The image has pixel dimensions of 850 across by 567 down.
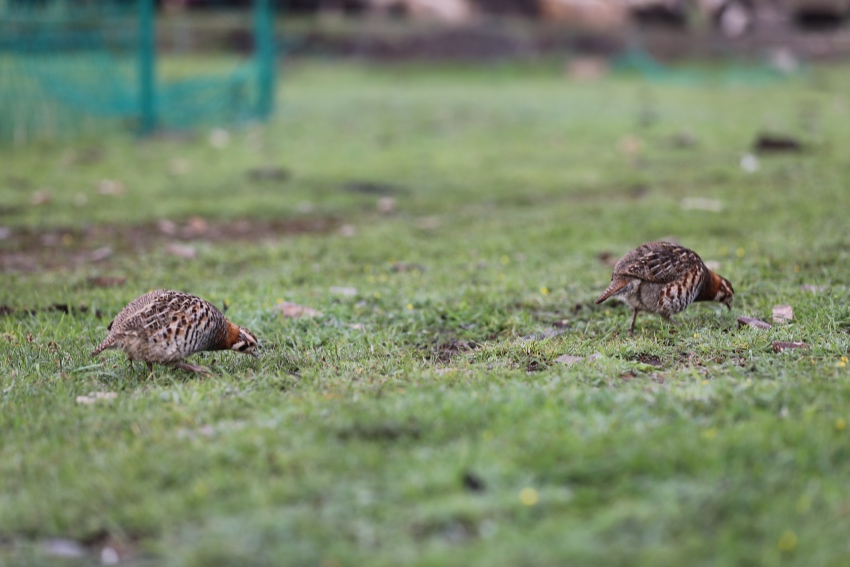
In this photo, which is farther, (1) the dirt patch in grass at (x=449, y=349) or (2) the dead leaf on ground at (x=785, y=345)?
(1) the dirt patch in grass at (x=449, y=349)

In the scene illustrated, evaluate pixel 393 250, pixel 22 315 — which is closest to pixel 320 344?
pixel 22 315

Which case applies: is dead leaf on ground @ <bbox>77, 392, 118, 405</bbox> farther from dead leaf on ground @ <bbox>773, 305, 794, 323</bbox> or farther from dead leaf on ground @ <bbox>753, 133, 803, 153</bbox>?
dead leaf on ground @ <bbox>753, 133, 803, 153</bbox>

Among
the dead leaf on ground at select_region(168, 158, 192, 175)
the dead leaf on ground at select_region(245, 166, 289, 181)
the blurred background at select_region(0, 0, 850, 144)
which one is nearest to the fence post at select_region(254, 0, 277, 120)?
the blurred background at select_region(0, 0, 850, 144)

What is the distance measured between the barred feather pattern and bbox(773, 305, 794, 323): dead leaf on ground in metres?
3.03

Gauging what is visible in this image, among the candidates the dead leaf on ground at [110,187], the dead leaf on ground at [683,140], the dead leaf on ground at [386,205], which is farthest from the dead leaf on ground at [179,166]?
the dead leaf on ground at [683,140]

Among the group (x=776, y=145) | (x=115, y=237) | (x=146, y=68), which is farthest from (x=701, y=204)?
(x=146, y=68)

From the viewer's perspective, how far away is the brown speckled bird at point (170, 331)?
468 cm

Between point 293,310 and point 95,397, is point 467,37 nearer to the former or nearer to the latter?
point 293,310

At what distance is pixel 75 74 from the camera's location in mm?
12859

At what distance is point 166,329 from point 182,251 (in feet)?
9.51

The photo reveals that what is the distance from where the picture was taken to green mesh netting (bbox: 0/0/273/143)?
12219 mm

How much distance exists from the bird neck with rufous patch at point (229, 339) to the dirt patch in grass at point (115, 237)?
2724 millimetres

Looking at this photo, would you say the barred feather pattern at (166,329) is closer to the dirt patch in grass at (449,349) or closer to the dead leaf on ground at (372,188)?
the dirt patch in grass at (449,349)

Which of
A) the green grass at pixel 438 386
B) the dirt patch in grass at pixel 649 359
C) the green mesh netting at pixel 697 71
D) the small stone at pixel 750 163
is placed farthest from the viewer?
the green mesh netting at pixel 697 71
